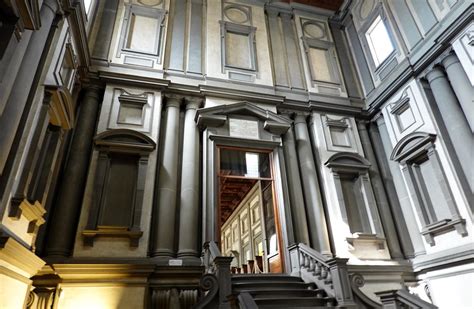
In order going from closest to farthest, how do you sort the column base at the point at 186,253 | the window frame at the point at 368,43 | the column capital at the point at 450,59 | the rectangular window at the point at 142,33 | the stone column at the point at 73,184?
the stone column at the point at 73,184, the column base at the point at 186,253, the column capital at the point at 450,59, the rectangular window at the point at 142,33, the window frame at the point at 368,43

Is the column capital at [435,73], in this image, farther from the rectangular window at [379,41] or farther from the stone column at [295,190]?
the stone column at [295,190]

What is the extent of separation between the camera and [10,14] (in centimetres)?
367

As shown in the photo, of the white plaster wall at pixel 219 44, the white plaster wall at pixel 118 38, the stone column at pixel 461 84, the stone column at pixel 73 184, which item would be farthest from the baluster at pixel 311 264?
the white plaster wall at pixel 118 38

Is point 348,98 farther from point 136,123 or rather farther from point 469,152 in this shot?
point 136,123

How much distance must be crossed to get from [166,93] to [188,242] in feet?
12.8

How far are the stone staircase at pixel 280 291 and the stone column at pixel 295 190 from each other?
1470 millimetres

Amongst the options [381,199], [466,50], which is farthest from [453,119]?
[381,199]

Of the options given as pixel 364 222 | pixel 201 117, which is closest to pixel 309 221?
pixel 364 222

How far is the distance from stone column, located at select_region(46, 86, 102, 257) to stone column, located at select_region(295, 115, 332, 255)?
523cm

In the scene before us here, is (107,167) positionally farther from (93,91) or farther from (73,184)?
(93,91)

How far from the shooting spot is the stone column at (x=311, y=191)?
7.72m

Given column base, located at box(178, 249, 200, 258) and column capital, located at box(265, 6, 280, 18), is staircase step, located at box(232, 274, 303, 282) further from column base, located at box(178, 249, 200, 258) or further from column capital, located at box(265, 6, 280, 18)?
column capital, located at box(265, 6, 280, 18)

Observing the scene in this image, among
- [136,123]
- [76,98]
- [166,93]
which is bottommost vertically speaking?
[136,123]

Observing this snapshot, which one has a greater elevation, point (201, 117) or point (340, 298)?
point (201, 117)
